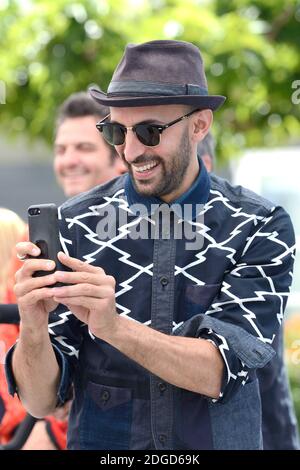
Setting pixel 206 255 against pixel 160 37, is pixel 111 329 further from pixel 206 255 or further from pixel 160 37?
pixel 160 37

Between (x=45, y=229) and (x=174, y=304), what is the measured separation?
0.45 metres

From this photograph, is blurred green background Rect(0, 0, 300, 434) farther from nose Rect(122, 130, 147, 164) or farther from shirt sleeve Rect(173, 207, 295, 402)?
nose Rect(122, 130, 147, 164)

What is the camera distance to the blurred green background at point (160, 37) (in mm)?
6734

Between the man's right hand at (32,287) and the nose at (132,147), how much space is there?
1.34 ft

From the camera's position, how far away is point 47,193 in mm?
15859

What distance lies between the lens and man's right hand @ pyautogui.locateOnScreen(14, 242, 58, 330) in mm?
2343

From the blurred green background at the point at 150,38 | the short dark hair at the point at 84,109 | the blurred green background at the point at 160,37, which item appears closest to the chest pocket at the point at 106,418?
the short dark hair at the point at 84,109

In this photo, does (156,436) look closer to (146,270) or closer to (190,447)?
(190,447)

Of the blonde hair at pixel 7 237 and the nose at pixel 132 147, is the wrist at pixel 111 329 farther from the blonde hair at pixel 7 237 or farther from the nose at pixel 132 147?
the blonde hair at pixel 7 237

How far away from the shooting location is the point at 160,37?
691cm

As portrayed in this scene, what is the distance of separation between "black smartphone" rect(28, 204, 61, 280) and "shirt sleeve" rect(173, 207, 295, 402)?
447 mm

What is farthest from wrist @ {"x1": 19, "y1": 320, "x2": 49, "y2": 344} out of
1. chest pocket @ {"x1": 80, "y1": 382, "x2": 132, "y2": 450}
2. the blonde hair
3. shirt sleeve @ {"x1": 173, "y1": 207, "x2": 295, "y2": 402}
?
the blonde hair
